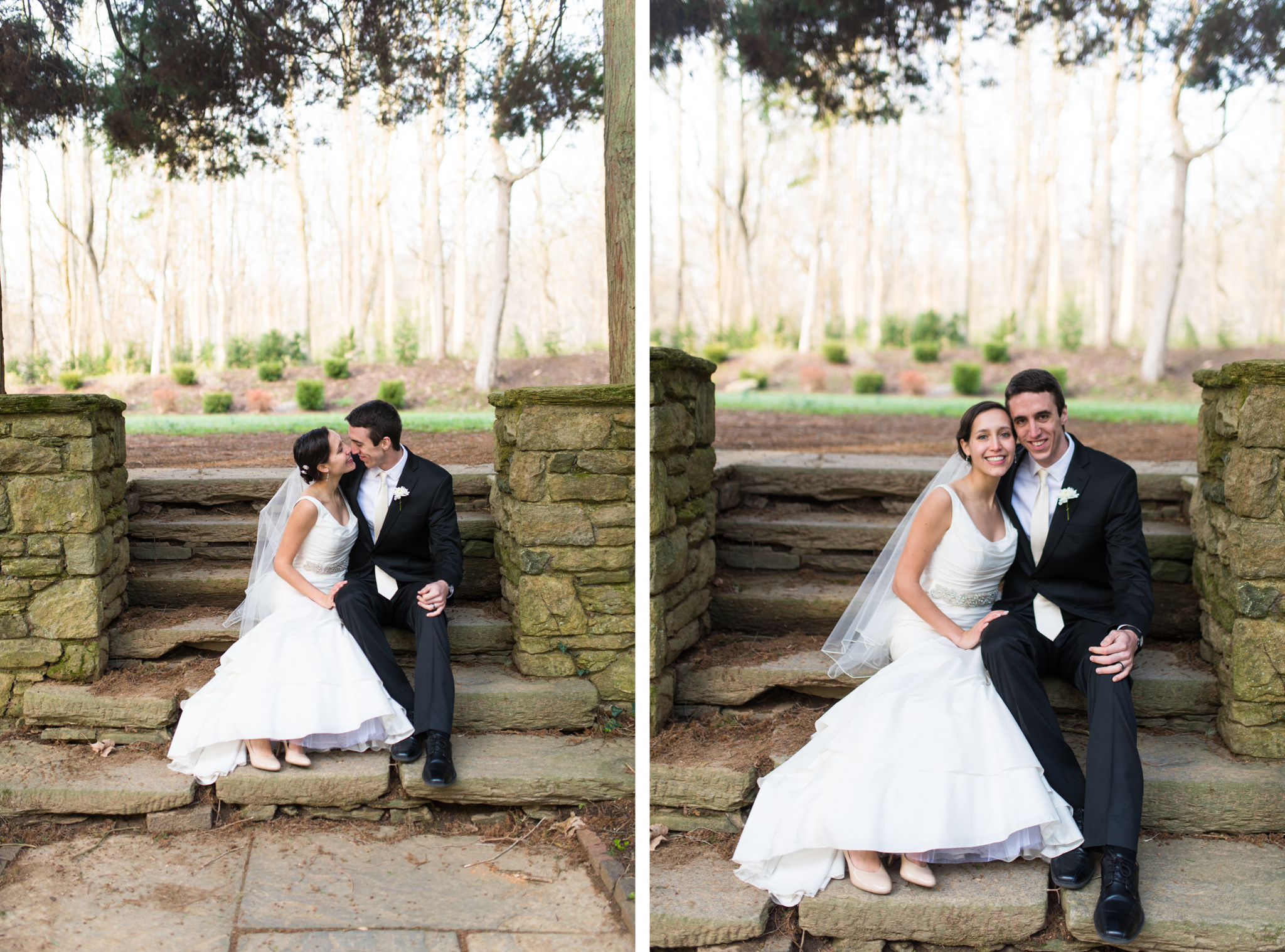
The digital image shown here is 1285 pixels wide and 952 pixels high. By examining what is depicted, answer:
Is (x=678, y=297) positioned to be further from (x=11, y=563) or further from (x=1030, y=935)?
(x=1030, y=935)

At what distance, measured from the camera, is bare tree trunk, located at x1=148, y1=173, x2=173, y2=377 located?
3307mm

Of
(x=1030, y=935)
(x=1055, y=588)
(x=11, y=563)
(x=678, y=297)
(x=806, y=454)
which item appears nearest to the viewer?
(x=1030, y=935)

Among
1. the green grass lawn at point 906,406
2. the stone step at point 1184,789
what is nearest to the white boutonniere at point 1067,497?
the stone step at point 1184,789

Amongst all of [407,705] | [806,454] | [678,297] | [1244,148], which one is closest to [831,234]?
[678,297]

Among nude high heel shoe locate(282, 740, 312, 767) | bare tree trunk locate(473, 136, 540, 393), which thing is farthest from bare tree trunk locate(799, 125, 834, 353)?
nude high heel shoe locate(282, 740, 312, 767)

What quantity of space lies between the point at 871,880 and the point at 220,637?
2.39m

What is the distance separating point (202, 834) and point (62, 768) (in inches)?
22.1

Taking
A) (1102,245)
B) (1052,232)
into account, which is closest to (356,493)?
(1102,245)

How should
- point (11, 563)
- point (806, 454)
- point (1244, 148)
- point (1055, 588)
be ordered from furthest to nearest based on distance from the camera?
point (1244, 148) → point (806, 454) → point (11, 563) → point (1055, 588)

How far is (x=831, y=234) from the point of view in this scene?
10.5 metres

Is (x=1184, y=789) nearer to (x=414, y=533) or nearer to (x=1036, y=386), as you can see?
(x=1036, y=386)

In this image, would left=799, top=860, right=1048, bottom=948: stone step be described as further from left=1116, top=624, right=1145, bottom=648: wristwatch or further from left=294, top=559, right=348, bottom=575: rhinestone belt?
left=294, top=559, right=348, bottom=575: rhinestone belt

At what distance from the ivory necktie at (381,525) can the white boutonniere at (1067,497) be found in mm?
2285

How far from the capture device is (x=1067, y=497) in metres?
2.89
